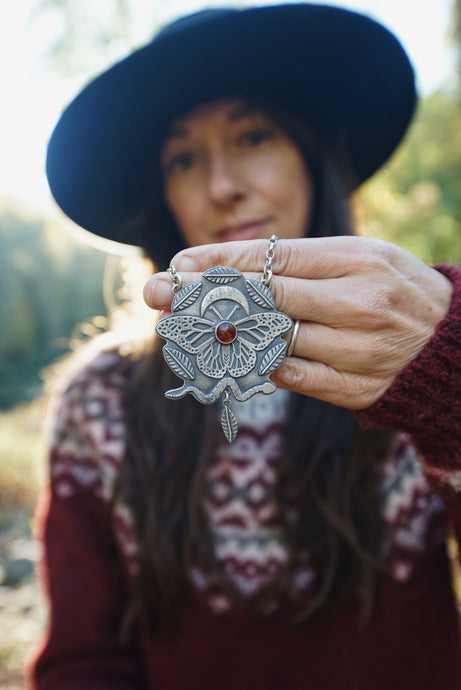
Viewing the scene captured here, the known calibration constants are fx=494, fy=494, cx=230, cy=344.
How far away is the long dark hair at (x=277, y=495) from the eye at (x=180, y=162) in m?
0.32

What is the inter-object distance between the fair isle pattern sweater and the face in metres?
0.64

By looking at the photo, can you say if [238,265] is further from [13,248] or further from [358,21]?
[13,248]

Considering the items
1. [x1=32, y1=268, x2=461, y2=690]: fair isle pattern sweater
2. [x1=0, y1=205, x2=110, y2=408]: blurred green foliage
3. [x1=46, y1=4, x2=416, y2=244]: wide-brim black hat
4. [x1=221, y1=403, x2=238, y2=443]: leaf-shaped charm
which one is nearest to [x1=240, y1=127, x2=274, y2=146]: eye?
[x1=46, y1=4, x2=416, y2=244]: wide-brim black hat

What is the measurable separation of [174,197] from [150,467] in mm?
980

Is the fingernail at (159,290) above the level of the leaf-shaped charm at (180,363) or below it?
above

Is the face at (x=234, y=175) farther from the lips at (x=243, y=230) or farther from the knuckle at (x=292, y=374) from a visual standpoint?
the knuckle at (x=292, y=374)

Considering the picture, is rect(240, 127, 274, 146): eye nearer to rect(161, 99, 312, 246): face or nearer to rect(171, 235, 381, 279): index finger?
rect(161, 99, 312, 246): face

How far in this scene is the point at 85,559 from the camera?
1.74 m

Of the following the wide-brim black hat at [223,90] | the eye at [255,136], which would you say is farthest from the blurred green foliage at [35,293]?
the eye at [255,136]

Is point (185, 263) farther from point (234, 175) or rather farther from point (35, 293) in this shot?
point (35, 293)

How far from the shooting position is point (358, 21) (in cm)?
162

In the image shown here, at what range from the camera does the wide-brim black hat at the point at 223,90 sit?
1588mm

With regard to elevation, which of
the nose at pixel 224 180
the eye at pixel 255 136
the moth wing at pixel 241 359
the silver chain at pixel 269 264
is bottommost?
the moth wing at pixel 241 359

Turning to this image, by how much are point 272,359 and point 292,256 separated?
0.20m
